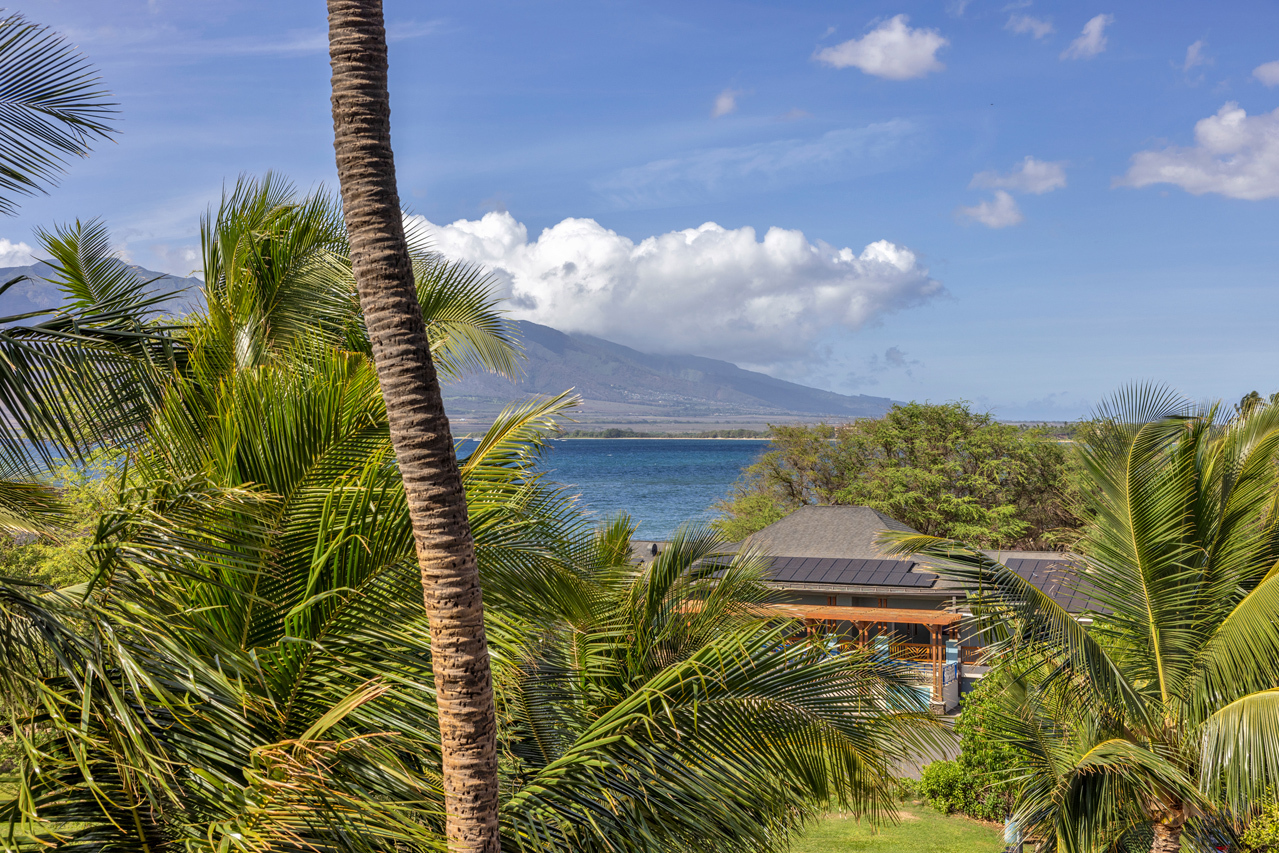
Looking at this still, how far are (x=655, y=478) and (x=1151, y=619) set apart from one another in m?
122

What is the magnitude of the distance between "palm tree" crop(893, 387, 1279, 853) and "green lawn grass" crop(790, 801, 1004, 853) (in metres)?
6.52

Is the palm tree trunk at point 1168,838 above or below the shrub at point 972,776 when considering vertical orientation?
above

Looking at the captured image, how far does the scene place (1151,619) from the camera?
809 centimetres

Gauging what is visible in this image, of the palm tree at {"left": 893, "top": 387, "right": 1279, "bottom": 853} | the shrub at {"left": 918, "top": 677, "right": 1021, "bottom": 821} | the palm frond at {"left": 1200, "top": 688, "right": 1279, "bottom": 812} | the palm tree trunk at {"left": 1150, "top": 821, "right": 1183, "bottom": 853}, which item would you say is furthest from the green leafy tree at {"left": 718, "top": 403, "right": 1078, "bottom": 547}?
the palm frond at {"left": 1200, "top": 688, "right": 1279, "bottom": 812}

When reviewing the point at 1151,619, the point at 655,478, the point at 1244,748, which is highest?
the point at 1151,619

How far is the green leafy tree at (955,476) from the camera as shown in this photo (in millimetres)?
35031

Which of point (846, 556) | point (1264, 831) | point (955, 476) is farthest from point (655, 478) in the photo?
point (1264, 831)

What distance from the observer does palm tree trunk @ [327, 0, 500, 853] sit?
3486mm

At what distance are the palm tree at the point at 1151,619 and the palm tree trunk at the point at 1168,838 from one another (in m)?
0.01

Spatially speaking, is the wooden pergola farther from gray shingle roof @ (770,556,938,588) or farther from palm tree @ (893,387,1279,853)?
palm tree @ (893,387,1279,853)

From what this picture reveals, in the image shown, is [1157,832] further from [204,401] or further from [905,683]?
[204,401]

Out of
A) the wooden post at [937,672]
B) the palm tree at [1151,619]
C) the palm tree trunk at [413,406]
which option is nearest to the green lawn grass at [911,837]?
the wooden post at [937,672]

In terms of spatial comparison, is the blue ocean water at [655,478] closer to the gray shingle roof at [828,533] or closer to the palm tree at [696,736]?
the gray shingle roof at [828,533]

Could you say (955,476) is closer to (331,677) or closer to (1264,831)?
(1264,831)
